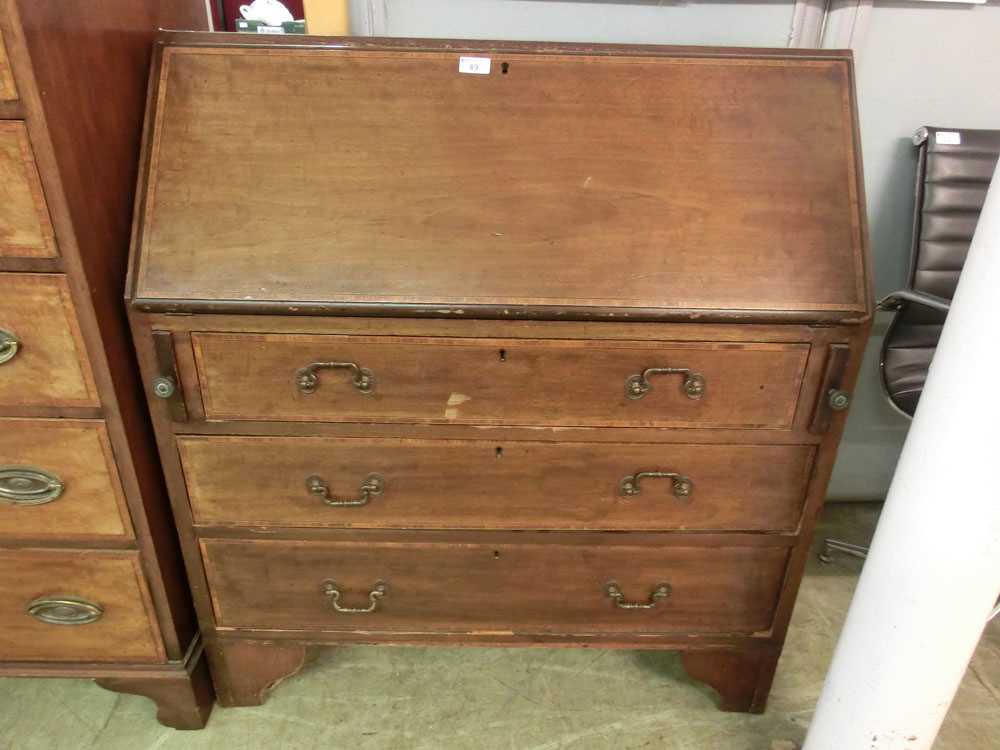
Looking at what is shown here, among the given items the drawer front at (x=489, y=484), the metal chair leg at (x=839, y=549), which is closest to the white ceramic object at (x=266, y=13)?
the drawer front at (x=489, y=484)

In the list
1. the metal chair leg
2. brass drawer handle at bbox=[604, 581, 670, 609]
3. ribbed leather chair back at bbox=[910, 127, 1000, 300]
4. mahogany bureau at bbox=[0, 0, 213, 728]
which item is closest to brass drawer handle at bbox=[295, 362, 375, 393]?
mahogany bureau at bbox=[0, 0, 213, 728]

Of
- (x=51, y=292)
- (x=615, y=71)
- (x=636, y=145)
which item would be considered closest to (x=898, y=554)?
(x=636, y=145)

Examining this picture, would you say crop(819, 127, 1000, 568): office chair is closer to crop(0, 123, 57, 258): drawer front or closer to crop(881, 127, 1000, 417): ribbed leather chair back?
crop(881, 127, 1000, 417): ribbed leather chair back

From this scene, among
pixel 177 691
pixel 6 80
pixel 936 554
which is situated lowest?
pixel 177 691

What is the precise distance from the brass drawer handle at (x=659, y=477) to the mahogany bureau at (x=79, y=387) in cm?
90

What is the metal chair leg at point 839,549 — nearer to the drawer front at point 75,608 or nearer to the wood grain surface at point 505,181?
the wood grain surface at point 505,181

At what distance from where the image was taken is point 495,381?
1.21 m

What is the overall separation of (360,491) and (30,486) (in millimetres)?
594

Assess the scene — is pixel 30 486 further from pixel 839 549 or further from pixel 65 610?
pixel 839 549

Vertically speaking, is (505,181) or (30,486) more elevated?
(505,181)

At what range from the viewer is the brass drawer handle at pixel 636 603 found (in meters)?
1.42

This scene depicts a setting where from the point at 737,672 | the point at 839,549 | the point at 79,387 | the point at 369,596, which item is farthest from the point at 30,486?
the point at 839,549

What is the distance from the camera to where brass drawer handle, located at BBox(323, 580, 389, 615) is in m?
1.42

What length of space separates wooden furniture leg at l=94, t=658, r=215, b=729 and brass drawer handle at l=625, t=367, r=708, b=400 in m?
1.12
